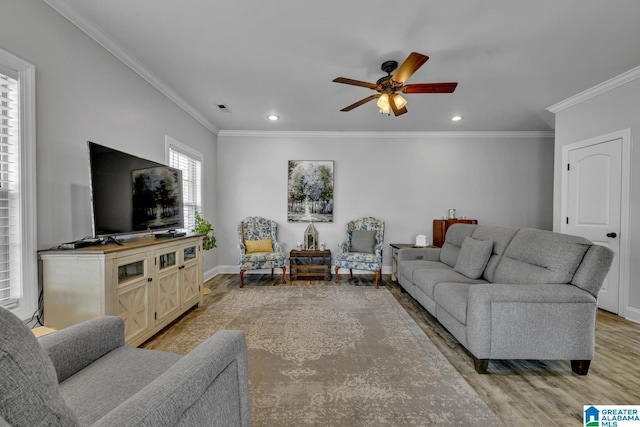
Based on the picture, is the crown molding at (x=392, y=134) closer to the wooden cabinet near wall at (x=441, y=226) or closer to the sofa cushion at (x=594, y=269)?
the wooden cabinet near wall at (x=441, y=226)

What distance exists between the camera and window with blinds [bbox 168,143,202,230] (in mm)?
3787

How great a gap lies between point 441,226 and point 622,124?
7.86 feet

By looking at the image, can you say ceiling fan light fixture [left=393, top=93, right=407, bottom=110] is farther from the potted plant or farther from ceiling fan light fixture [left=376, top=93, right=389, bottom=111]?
the potted plant

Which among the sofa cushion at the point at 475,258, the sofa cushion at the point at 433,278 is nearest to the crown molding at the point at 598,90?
the sofa cushion at the point at 475,258

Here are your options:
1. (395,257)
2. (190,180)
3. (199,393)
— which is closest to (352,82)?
(199,393)

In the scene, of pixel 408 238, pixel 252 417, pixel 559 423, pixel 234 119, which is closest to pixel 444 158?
pixel 408 238

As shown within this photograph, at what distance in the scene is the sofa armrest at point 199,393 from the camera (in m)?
0.69

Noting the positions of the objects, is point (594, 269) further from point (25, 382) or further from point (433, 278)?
point (25, 382)

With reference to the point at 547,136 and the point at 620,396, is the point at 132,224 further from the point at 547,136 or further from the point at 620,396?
the point at 547,136

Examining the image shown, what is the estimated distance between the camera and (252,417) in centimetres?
155

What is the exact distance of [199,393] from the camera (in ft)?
2.76

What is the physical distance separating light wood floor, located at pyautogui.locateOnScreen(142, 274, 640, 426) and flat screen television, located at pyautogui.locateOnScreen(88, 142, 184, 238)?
1.05 m

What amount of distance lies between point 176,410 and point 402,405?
1.40 metres

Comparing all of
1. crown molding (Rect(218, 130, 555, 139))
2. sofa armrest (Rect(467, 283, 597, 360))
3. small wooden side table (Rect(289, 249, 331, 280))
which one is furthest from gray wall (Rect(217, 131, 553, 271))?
sofa armrest (Rect(467, 283, 597, 360))
